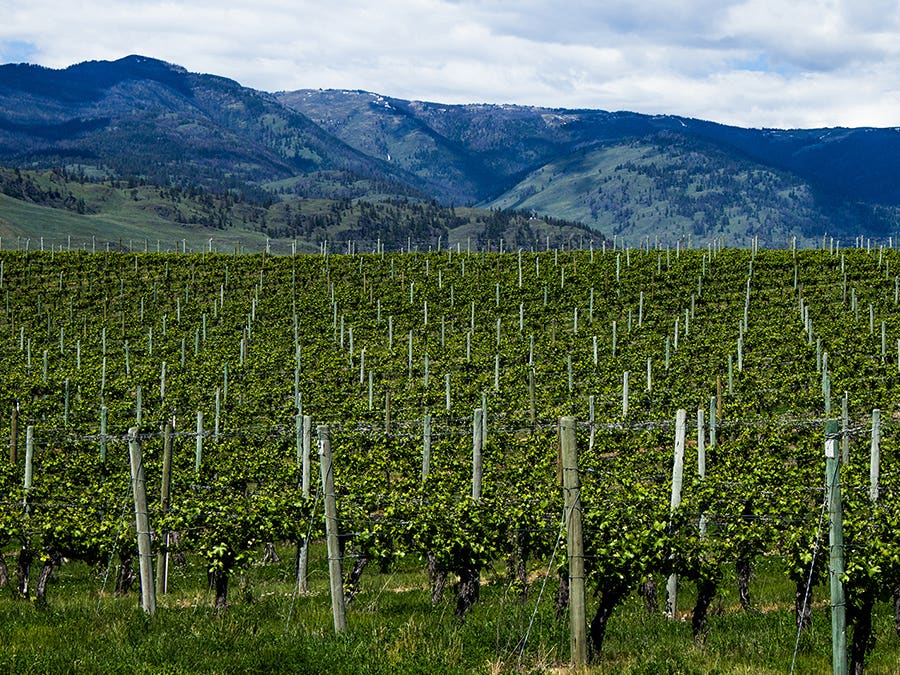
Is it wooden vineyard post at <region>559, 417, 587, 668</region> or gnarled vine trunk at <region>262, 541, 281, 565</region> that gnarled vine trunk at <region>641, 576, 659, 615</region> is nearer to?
wooden vineyard post at <region>559, 417, 587, 668</region>

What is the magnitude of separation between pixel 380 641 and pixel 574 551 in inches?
115

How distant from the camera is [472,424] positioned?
4159 cm

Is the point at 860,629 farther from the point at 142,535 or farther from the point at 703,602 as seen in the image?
the point at 142,535

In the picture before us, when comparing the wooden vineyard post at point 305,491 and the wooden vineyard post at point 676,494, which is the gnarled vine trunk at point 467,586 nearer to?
the wooden vineyard post at point 676,494

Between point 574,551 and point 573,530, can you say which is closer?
point 574,551

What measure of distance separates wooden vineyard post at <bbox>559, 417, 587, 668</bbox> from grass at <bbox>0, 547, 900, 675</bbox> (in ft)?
1.31

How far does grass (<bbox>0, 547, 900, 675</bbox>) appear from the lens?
36.9ft

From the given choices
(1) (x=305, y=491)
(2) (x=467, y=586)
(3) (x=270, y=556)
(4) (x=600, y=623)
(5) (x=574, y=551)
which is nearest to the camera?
(5) (x=574, y=551)

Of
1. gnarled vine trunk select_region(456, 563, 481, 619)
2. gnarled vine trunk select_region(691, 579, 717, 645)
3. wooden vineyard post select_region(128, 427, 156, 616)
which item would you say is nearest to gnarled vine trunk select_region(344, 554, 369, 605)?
gnarled vine trunk select_region(456, 563, 481, 619)

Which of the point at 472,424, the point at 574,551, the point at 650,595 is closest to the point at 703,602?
the point at 650,595

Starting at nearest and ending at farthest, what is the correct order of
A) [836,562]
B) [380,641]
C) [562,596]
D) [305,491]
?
1. [836,562]
2. [380,641]
3. [562,596]
4. [305,491]

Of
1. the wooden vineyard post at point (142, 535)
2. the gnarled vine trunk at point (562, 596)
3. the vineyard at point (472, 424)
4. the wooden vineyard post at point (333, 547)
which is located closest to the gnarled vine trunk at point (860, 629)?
the vineyard at point (472, 424)

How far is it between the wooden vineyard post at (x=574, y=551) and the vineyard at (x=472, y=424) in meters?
0.56

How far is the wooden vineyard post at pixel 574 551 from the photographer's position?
11.9m
